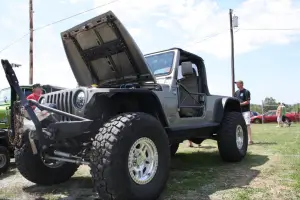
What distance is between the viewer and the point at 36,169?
4863 millimetres

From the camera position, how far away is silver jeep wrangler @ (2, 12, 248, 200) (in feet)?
12.2

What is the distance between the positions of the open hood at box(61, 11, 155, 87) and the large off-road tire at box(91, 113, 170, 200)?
4.22 feet

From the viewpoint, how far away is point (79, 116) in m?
4.11

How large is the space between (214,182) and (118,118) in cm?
193

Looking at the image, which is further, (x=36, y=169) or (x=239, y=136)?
(x=239, y=136)

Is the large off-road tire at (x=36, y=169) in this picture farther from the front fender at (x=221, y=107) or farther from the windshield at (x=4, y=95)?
the windshield at (x=4, y=95)

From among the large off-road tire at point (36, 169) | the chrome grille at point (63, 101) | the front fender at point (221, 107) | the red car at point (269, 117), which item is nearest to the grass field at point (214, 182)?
the large off-road tire at point (36, 169)

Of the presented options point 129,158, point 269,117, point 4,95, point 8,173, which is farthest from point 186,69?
point 269,117

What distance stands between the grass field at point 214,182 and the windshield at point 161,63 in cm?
173

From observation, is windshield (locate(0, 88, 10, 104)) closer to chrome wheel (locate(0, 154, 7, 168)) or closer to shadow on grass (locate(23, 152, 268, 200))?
chrome wheel (locate(0, 154, 7, 168))

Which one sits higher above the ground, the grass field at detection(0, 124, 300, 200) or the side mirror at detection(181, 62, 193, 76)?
the side mirror at detection(181, 62, 193, 76)

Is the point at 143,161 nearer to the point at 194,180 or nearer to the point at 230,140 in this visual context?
the point at 194,180

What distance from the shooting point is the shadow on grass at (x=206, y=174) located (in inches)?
177

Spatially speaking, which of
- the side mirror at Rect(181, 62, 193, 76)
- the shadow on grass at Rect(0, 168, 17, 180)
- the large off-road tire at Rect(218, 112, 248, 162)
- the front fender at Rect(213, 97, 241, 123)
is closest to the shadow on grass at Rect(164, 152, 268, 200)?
the large off-road tire at Rect(218, 112, 248, 162)
